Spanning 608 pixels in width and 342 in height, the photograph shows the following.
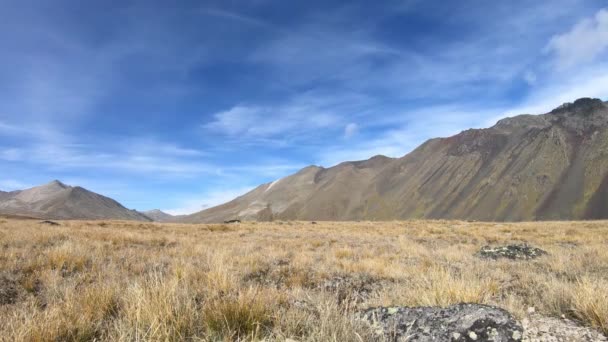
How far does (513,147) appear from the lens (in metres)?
188

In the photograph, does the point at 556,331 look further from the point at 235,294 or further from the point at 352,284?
the point at 352,284

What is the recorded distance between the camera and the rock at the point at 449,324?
2.94m

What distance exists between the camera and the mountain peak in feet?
575

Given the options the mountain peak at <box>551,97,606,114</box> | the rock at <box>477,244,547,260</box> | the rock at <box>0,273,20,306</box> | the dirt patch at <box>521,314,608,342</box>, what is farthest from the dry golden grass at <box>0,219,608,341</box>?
the mountain peak at <box>551,97,606,114</box>

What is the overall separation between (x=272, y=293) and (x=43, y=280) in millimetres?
4798

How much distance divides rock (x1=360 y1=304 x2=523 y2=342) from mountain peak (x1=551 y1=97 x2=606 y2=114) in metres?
230

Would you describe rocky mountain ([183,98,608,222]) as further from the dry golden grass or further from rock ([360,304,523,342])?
rock ([360,304,523,342])

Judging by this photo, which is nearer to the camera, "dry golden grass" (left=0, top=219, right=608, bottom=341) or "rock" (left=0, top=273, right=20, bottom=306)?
"dry golden grass" (left=0, top=219, right=608, bottom=341)

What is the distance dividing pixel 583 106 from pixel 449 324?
23455cm

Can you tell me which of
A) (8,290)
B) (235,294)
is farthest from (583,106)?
(8,290)

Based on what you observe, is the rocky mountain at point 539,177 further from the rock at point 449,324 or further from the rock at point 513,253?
the rock at point 449,324

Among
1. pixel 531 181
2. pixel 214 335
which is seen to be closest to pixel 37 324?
pixel 214 335

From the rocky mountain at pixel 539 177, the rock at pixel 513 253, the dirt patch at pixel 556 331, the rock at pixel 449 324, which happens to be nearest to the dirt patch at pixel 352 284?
the rock at pixel 449 324

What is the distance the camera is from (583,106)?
180000 mm
